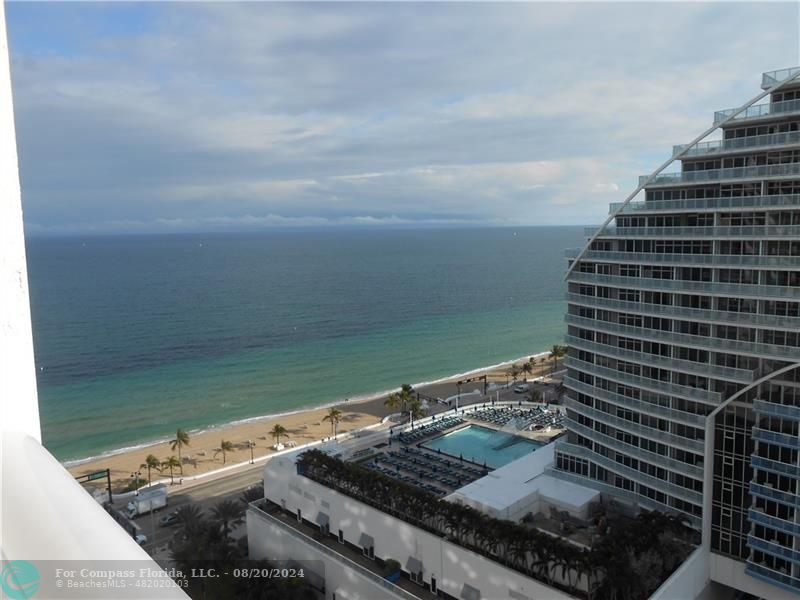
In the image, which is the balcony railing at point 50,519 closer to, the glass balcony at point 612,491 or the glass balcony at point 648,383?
the glass balcony at point 648,383

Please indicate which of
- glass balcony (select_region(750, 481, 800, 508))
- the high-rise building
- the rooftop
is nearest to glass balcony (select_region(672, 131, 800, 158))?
the high-rise building

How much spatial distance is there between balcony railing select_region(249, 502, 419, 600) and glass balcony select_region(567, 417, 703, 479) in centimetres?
907

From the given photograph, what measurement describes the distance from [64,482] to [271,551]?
2443 cm

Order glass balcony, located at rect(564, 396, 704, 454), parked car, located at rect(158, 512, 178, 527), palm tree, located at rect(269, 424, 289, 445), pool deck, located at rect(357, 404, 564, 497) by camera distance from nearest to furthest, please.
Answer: glass balcony, located at rect(564, 396, 704, 454), pool deck, located at rect(357, 404, 564, 497), parked car, located at rect(158, 512, 178, 527), palm tree, located at rect(269, 424, 289, 445)

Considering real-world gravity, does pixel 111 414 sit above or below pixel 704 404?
below

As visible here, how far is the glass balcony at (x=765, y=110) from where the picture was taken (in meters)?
17.3

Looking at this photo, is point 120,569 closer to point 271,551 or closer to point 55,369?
point 271,551

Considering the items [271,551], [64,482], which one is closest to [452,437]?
[271,551]

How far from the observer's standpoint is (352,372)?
61.8 m

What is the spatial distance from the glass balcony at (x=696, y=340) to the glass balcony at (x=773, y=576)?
6.47 metres

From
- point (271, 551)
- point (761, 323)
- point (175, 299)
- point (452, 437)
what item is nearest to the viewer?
point (761, 323)

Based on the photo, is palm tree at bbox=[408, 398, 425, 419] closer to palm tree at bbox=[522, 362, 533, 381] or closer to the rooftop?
the rooftop

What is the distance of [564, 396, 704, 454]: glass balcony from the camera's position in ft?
63.0

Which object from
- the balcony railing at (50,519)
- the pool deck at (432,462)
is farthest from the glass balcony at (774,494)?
the balcony railing at (50,519)
